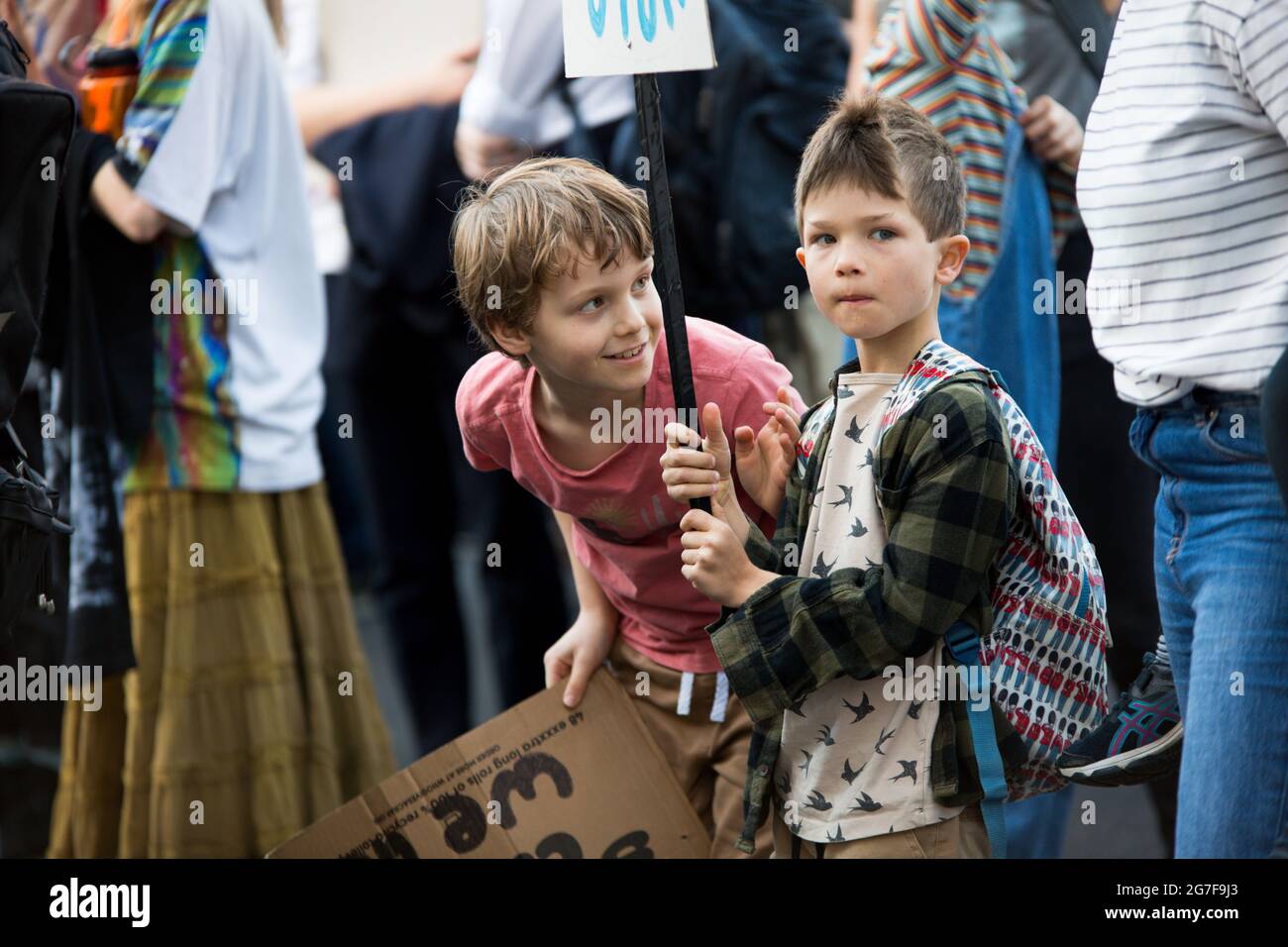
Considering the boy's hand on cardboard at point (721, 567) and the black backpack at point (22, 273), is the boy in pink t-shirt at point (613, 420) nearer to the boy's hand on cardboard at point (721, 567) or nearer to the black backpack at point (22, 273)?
the boy's hand on cardboard at point (721, 567)

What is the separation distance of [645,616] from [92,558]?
1236mm

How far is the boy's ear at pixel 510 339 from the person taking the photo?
2.17 metres

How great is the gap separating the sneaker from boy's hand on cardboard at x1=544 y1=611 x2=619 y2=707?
749mm

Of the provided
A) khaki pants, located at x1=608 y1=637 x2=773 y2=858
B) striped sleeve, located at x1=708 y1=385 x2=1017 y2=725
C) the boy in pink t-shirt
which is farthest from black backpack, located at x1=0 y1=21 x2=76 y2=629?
striped sleeve, located at x1=708 y1=385 x2=1017 y2=725

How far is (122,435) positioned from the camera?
3.07 metres

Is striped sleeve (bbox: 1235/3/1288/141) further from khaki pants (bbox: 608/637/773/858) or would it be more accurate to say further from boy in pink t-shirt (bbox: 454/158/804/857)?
khaki pants (bbox: 608/637/773/858)

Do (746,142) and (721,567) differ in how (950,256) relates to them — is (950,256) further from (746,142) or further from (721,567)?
(746,142)

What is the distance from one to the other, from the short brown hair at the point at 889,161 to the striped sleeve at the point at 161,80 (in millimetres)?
1500

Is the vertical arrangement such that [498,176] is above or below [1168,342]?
above

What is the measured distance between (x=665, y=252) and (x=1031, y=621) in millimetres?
646

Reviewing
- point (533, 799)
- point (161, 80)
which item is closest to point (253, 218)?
point (161, 80)

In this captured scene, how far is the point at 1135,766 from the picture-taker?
2018mm
